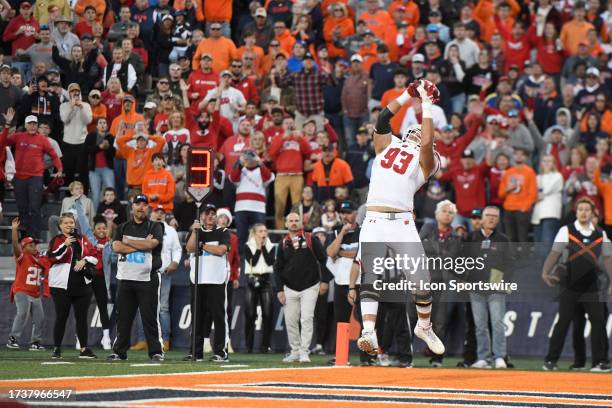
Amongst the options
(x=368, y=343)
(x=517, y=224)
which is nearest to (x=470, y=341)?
(x=517, y=224)

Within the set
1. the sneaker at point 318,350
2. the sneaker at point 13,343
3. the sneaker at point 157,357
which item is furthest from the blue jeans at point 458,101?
the sneaker at point 13,343

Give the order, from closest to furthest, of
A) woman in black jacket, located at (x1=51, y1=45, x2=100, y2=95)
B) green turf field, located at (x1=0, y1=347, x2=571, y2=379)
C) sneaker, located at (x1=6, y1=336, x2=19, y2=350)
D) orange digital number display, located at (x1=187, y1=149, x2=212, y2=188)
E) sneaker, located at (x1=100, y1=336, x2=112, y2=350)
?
green turf field, located at (x1=0, y1=347, x2=571, y2=379), orange digital number display, located at (x1=187, y1=149, x2=212, y2=188), sneaker, located at (x1=6, y1=336, x2=19, y2=350), sneaker, located at (x1=100, y1=336, x2=112, y2=350), woman in black jacket, located at (x1=51, y1=45, x2=100, y2=95)

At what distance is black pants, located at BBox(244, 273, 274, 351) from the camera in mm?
20156

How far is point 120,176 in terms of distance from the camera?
877 inches

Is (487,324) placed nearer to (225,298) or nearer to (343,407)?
(225,298)

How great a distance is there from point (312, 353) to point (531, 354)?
12.0 feet

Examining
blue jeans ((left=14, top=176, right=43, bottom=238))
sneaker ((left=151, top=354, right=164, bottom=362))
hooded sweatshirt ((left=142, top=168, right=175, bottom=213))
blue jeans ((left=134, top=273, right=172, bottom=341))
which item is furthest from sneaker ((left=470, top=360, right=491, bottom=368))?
blue jeans ((left=14, top=176, right=43, bottom=238))

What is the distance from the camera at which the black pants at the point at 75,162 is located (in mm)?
22172

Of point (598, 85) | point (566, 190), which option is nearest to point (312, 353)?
point (566, 190)

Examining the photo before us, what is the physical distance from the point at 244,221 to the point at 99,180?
3.02 m

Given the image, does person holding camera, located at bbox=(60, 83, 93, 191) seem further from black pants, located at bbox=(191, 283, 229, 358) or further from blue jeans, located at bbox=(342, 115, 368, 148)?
black pants, located at bbox=(191, 283, 229, 358)

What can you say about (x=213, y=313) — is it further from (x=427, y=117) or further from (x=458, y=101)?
(x=458, y=101)

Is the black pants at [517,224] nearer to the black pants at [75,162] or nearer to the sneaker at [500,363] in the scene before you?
the sneaker at [500,363]

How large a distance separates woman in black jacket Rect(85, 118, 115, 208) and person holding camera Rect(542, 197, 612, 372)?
28.7ft
